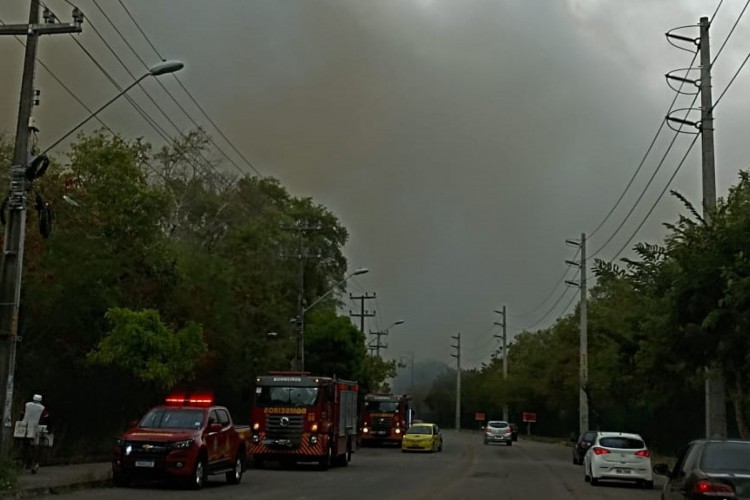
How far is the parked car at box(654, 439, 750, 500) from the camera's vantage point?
12.5m

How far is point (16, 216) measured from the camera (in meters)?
20.4

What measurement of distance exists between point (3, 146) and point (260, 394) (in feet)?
38.1

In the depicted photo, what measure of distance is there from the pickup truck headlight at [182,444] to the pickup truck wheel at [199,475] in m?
0.46

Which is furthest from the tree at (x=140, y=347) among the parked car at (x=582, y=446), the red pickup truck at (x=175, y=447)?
the parked car at (x=582, y=446)

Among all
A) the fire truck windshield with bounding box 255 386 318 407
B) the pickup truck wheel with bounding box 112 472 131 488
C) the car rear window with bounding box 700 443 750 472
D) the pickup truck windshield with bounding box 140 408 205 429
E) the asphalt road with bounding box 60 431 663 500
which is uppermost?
the fire truck windshield with bounding box 255 386 318 407

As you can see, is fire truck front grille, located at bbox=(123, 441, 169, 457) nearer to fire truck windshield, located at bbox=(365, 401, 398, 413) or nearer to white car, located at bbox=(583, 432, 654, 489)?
white car, located at bbox=(583, 432, 654, 489)

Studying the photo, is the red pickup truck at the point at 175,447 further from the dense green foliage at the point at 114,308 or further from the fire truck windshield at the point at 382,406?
the fire truck windshield at the point at 382,406

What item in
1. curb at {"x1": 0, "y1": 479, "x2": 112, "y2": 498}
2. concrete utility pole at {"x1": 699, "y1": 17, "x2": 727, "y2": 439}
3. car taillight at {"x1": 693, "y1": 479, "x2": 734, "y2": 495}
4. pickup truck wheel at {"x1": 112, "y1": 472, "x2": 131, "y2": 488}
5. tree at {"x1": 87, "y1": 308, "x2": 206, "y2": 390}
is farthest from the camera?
tree at {"x1": 87, "y1": 308, "x2": 206, "y2": 390}

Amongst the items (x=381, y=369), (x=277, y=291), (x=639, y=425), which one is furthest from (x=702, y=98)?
(x=381, y=369)

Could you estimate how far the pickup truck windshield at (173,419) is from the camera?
23422mm

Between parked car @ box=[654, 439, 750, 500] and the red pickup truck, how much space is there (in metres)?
11.3

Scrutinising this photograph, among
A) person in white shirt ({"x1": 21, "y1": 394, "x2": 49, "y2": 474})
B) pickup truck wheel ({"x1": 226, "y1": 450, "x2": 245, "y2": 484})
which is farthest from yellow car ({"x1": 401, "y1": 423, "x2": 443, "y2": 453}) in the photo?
person in white shirt ({"x1": 21, "y1": 394, "x2": 49, "y2": 474})

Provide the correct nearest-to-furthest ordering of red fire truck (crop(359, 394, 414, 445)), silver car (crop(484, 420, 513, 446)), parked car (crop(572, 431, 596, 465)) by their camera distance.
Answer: parked car (crop(572, 431, 596, 465))
red fire truck (crop(359, 394, 414, 445))
silver car (crop(484, 420, 513, 446))

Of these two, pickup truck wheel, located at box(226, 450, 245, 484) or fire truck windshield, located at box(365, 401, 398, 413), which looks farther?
fire truck windshield, located at box(365, 401, 398, 413)
